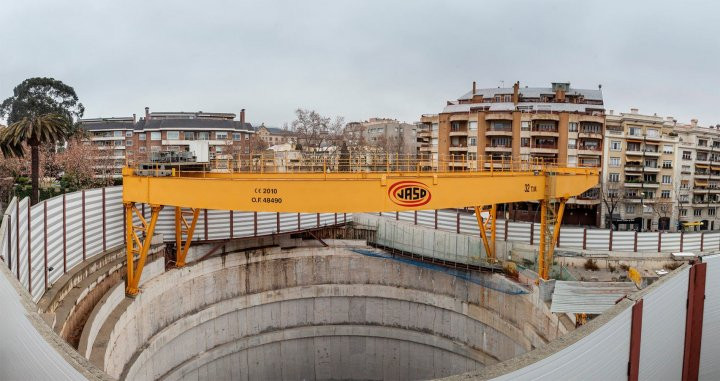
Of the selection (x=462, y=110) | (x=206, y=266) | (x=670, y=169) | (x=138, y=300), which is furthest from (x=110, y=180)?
(x=670, y=169)

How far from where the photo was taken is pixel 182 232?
25.1 metres

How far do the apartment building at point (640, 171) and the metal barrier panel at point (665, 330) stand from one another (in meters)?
48.8

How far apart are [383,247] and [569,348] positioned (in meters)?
23.9

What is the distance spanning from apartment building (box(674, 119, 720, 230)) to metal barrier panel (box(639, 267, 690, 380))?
183ft

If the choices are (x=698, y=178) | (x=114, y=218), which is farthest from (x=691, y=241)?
(x=698, y=178)

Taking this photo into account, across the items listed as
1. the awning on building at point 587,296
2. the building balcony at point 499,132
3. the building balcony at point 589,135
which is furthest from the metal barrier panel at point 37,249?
the building balcony at point 589,135

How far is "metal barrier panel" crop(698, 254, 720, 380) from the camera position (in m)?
10.8

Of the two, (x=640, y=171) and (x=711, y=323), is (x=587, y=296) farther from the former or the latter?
(x=640, y=171)

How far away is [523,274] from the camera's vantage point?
955 inches

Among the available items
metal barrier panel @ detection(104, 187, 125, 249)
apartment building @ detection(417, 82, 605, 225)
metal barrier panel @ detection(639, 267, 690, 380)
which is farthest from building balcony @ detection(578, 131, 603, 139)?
metal barrier panel @ detection(104, 187, 125, 249)

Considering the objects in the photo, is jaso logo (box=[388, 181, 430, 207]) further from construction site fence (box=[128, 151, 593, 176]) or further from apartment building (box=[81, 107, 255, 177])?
apartment building (box=[81, 107, 255, 177])

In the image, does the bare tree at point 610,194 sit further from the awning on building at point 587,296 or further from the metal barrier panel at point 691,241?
the awning on building at point 587,296

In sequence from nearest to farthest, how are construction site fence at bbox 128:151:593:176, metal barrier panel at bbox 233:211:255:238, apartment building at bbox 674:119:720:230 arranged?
construction site fence at bbox 128:151:593:176, metal barrier panel at bbox 233:211:255:238, apartment building at bbox 674:119:720:230

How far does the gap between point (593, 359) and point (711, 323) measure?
20.6 feet
